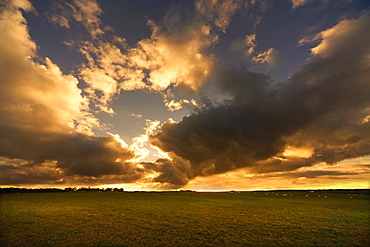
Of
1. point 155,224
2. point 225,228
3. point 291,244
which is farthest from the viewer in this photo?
point 155,224

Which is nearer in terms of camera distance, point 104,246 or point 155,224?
point 104,246

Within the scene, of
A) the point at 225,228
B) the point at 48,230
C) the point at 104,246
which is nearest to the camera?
the point at 104,246

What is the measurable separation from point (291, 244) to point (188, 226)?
26.0ft

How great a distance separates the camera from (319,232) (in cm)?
1517

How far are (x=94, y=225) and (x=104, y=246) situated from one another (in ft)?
19.6

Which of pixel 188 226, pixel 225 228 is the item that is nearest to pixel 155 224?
pixel 188 226

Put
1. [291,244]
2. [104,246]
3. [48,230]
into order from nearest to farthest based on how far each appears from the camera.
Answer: [104,246] < [291,244] < [48,230]

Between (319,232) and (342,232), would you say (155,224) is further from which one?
(342,232)

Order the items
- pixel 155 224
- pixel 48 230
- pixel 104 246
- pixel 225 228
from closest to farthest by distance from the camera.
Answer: pixel 104 246 → pixel 48 230 → pixel 225 228 → pixel 155 224

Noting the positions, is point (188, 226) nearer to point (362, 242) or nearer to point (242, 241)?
point (242, 241)

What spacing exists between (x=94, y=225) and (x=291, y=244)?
15.5 metres

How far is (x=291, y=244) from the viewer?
12.4 metres

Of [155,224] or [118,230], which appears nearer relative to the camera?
[118,230]

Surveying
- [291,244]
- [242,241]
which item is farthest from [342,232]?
[242,241]
